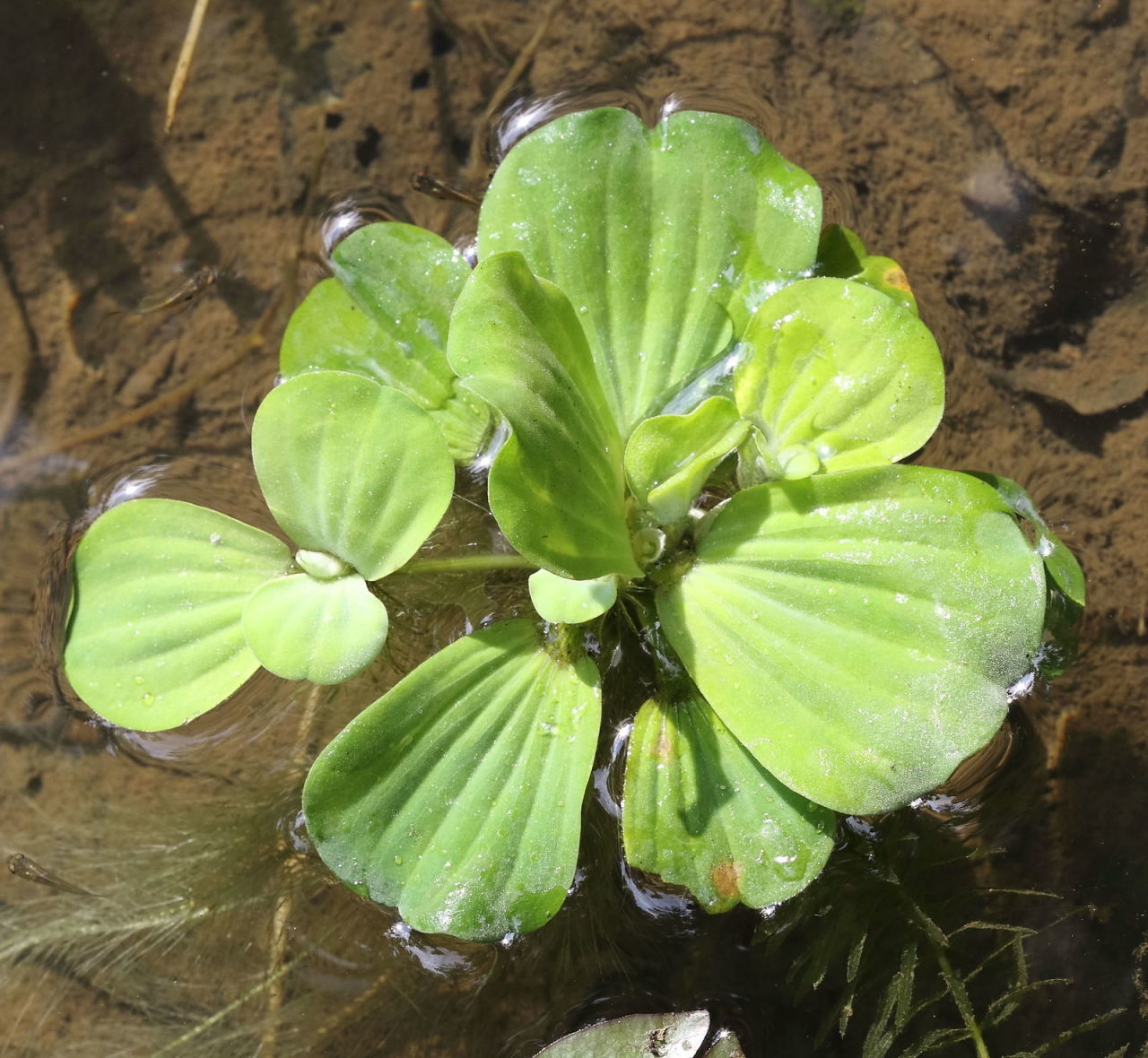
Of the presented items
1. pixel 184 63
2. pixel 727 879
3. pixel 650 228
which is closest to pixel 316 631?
pixel 727 879

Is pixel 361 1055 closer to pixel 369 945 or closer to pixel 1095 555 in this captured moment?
pixel 369 945

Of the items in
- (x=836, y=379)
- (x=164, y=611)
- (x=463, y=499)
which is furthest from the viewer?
(x=463, y=499)

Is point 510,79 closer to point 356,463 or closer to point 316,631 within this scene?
point 356,463

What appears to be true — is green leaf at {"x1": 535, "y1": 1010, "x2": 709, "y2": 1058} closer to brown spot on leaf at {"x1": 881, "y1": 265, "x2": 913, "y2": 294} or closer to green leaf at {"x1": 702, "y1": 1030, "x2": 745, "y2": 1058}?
green leaf at {"x1": 702, "y1": 1030, "x2": 745, "y2": 1058}

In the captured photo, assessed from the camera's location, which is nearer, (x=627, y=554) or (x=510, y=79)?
(x=627, y=554)

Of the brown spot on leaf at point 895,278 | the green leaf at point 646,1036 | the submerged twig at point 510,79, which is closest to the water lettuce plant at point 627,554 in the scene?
the brown spot on leaf at point 895,278

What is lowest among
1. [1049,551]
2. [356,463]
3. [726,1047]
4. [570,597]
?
[726,1047]
